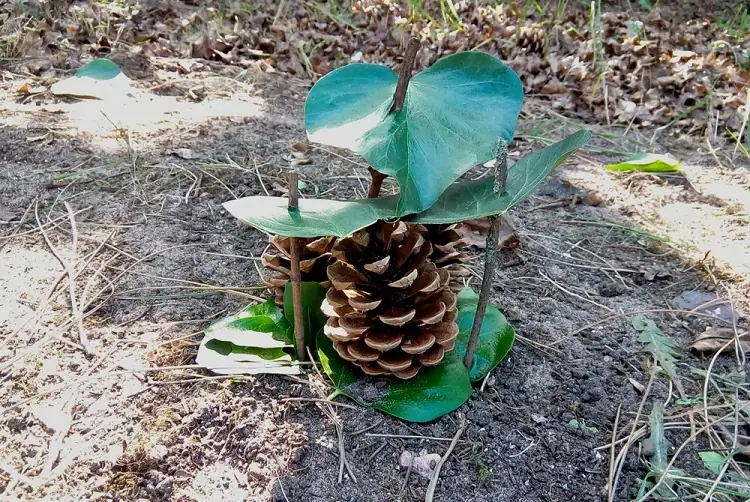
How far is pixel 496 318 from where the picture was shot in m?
1.16

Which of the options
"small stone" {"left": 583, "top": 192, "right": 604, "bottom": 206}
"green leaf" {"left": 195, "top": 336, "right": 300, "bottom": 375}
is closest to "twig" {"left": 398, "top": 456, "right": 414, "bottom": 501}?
"green leaf" {"left": 195, "top": 336, "right": 300, "bottom": 375}

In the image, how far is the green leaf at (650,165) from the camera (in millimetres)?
1988

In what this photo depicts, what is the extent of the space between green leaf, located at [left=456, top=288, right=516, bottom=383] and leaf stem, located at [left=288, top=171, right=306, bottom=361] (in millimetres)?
297

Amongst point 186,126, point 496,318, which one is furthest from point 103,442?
point 186,126

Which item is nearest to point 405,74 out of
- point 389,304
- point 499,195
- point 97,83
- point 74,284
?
point 499,195

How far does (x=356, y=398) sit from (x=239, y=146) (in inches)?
45.9

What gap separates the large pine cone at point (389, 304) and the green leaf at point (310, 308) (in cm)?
8

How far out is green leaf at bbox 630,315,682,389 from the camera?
114cm

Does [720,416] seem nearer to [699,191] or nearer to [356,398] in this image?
[356,398]

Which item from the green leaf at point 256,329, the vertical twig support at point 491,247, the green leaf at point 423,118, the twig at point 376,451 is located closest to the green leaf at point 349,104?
the green leaf at point 423,118

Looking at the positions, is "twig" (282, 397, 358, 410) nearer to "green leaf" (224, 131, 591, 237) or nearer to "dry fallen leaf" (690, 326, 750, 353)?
"green leaf" (224, 131, 591, 237)

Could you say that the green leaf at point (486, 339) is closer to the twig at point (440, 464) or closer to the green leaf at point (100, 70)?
the twig at point (440, 464)

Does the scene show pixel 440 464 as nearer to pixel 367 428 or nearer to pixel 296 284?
pixel 367 428

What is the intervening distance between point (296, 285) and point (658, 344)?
0.76 m
